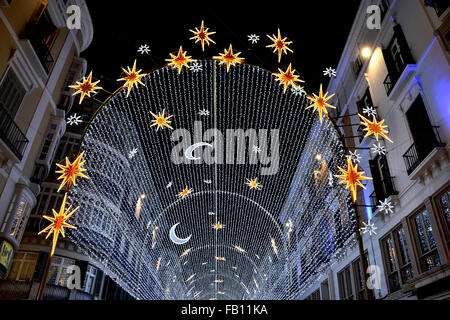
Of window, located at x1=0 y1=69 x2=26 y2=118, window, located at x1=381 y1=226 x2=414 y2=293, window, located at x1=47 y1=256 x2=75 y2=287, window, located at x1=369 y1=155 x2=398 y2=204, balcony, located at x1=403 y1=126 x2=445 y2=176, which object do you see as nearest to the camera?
balcony, located at x1=403 y1=126 x2=445 y2=176

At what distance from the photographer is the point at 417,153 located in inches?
426

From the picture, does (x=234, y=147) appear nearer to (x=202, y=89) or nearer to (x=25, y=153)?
(x=202, y=89)

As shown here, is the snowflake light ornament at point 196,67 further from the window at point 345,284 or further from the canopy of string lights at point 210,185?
the window at point 345,284

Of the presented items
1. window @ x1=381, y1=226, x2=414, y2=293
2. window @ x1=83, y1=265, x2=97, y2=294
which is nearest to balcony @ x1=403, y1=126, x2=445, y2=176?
window @ x1=381, y1=226, x2=414, y2=293

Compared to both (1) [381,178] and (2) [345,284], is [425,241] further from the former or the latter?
(2) [345,284]

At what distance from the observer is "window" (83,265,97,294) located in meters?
21.5

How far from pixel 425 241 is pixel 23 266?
66.8ft

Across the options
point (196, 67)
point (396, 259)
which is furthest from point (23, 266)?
point (396, 259)

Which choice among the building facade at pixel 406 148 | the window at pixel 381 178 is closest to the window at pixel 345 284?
the building facade at pixel 406 148

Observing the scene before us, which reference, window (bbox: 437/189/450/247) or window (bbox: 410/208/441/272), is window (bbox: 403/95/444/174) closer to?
window (bbox: 437/189/450/247)

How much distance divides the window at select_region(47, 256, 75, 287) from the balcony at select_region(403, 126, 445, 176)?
65.1ft

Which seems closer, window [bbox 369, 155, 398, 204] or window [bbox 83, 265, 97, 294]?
window [bbox 369, 155, 398, 204]

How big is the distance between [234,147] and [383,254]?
25.9 feet
